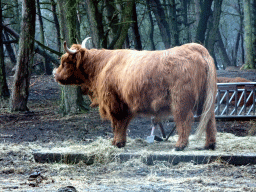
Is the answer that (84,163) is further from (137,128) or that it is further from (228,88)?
(228,88)

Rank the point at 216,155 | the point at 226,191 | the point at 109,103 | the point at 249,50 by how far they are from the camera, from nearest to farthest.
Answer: the point at 226,191 → the point at 216,155 → the point at 109,103 → the point at 249,50

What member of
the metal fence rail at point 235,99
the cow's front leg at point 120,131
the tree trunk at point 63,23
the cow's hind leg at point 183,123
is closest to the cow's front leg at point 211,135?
the cow's hind leg at point 183,123

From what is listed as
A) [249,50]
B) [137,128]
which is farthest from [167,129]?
[249,50]

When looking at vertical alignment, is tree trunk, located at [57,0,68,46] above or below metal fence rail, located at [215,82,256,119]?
above

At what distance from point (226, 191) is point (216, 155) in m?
1.38

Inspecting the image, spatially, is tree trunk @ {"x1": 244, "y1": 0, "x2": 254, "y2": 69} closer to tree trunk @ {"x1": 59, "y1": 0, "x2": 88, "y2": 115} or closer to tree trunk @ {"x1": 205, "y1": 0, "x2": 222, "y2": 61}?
tree trunk @ {"x1": 205, "y1": 0, "x2": 222, "y2": 61}

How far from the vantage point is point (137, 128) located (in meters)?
8.55

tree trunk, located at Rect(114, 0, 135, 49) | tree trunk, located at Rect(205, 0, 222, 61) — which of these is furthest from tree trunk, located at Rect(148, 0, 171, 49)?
tree trunk, located at Rect(114, 0, 135, 49)

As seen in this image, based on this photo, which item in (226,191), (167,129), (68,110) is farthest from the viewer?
(68,110)

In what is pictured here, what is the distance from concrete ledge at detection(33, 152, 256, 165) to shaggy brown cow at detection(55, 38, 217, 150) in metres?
0.30

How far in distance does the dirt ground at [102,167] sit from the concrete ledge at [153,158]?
3.5 inches

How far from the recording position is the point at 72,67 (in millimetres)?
6441

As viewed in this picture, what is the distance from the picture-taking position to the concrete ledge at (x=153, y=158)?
509cm

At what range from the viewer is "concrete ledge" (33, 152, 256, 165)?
509 cm
